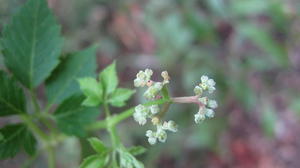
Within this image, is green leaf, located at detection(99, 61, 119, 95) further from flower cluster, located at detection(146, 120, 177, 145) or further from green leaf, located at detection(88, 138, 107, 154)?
flower cluster, located at detection(146, 120, 177, 145)

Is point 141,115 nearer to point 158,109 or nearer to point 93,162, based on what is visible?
point 158,109

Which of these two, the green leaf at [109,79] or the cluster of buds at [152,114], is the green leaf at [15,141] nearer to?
the green leaf at [109,79]

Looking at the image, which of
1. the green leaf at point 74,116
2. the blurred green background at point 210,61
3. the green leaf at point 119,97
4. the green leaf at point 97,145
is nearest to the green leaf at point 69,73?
the green leaf at point 74,116

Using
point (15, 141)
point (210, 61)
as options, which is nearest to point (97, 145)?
point (15, 141)

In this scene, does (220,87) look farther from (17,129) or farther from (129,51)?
(17,129)

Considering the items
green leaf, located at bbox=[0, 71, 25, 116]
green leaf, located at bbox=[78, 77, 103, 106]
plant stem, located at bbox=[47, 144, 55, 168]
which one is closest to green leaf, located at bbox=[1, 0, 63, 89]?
green leaf, located at bbox=[0, 71, 25, 116]

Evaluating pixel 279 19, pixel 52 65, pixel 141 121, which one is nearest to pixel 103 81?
pixel 52 65
